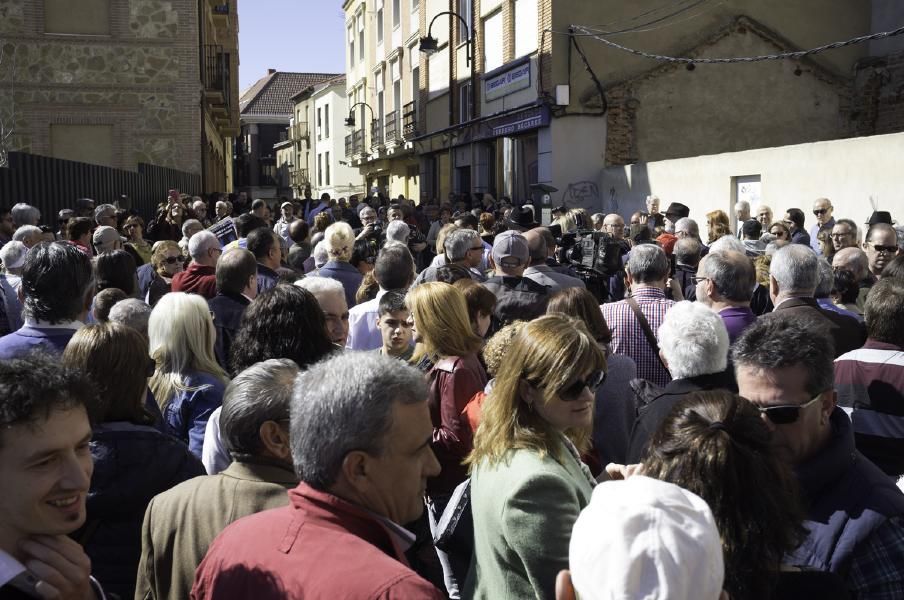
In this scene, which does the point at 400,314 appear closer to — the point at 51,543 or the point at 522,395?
the point at 522,395

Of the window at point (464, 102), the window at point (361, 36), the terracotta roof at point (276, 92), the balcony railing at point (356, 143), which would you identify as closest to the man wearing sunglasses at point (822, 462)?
the window at point (464, 102)

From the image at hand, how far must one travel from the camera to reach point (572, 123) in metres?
21.3

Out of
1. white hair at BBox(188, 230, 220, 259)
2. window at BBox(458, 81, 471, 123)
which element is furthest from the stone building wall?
white hair at BBox(188, 230, 220, 259)

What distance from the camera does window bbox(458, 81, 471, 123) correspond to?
28214 millimetres

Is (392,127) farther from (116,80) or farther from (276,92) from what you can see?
(276,92)

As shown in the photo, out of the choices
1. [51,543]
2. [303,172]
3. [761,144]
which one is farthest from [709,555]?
[303,172]

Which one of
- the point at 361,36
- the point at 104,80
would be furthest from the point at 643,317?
the point at 361,36

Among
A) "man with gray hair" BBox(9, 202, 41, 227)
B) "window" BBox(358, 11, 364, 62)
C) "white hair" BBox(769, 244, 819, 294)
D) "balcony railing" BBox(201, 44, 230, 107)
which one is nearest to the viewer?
"white hair" BBox(769, 244, 819, 294)

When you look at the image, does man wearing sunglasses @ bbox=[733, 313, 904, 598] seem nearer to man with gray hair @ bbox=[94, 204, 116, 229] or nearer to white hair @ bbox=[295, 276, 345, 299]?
white hair @ bbox=[295, 276, 345, 299]

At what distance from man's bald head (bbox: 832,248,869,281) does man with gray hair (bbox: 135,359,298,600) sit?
4.62m

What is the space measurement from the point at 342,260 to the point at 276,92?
3043 inches

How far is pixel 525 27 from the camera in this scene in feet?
75.3

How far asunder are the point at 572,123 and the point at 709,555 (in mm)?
20214

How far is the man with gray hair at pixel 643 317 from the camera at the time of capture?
17.4ft
